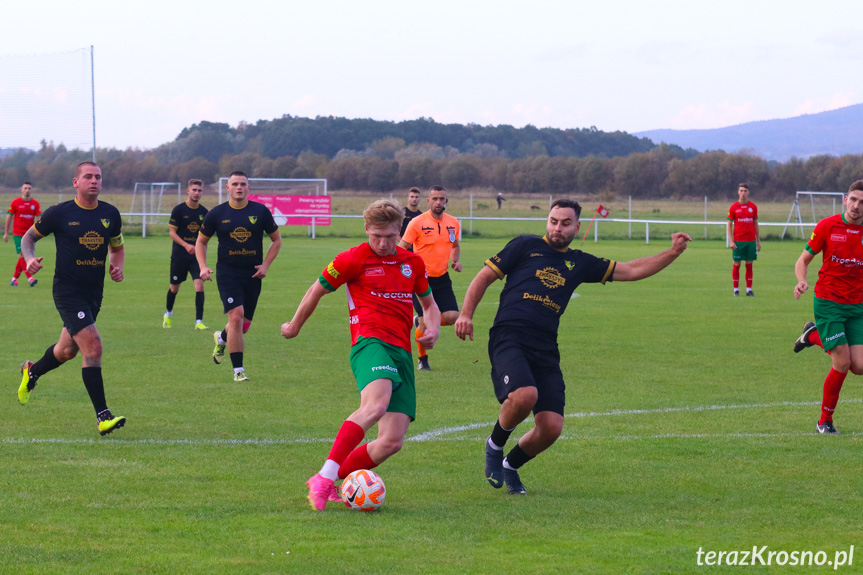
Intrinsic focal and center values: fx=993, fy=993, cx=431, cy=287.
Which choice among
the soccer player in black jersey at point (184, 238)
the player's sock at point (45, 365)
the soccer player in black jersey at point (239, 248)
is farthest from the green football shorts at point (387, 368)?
the soccer player in black jersey at point (184, 238)

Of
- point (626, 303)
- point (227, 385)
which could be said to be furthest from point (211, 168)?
point (227, 385)

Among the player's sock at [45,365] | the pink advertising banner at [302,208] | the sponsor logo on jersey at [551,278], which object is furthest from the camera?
→ the pink advertising banner at [302,208]

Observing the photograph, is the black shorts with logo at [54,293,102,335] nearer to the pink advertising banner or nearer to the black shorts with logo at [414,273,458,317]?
the black shorts with logo at [414,273,458,317]

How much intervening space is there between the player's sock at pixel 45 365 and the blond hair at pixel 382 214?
4.28m

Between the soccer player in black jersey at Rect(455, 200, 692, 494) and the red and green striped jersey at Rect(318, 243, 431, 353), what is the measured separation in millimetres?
411

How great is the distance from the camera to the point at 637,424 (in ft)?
29.0

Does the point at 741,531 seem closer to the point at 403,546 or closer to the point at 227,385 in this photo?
the point at 403,546

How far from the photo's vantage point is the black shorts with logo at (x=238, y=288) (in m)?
11.4

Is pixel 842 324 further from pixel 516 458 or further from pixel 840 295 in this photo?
pixel 516 458

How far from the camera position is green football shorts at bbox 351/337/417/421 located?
6086mm

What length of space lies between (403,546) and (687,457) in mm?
3140

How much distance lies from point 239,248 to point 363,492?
617 cm

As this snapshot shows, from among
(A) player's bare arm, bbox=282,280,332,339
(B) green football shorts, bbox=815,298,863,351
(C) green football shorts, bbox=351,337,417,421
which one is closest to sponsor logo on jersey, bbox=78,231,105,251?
(A) player's bare arm, bbox=282,280,332,339

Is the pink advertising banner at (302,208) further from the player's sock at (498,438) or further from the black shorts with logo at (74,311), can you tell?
the player's sock at (498,438)
